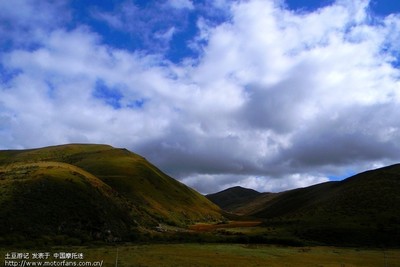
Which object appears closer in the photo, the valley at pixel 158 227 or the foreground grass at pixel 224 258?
the foreground grass at pixel 224 258

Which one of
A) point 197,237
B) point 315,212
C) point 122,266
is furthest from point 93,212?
point 315,212

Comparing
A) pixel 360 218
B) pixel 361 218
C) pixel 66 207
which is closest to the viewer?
pixel 66 207

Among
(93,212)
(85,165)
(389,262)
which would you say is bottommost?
(389,262)

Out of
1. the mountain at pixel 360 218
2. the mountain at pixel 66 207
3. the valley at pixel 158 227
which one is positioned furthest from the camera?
the mountain at pixel 360 218

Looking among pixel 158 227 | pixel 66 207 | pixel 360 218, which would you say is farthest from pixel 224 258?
pixel 360 218

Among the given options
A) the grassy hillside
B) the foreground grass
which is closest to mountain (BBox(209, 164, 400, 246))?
the grassy hillside

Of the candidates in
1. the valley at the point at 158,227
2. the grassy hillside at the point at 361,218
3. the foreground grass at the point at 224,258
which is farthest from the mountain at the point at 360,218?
the foreground grass at the point at 224,258

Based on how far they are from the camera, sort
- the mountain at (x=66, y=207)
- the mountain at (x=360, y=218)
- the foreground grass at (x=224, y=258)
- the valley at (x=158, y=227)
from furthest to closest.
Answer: the mountain at (x=360, y=218) → the mountain at (x=66, y=207) → the valley at (x=158, y=227) → the foreground grass at (x=224, y=258)

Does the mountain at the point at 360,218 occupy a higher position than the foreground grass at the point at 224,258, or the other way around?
the mountain at the point at 360,218

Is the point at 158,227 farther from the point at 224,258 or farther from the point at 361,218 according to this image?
the point at 224,258

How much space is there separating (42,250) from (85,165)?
9552 centimetres

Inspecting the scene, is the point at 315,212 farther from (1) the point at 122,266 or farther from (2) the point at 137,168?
(1) the point at 122,266

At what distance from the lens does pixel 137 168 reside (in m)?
152

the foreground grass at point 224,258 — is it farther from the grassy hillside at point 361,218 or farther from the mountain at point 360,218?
the mountain at point 360,218
